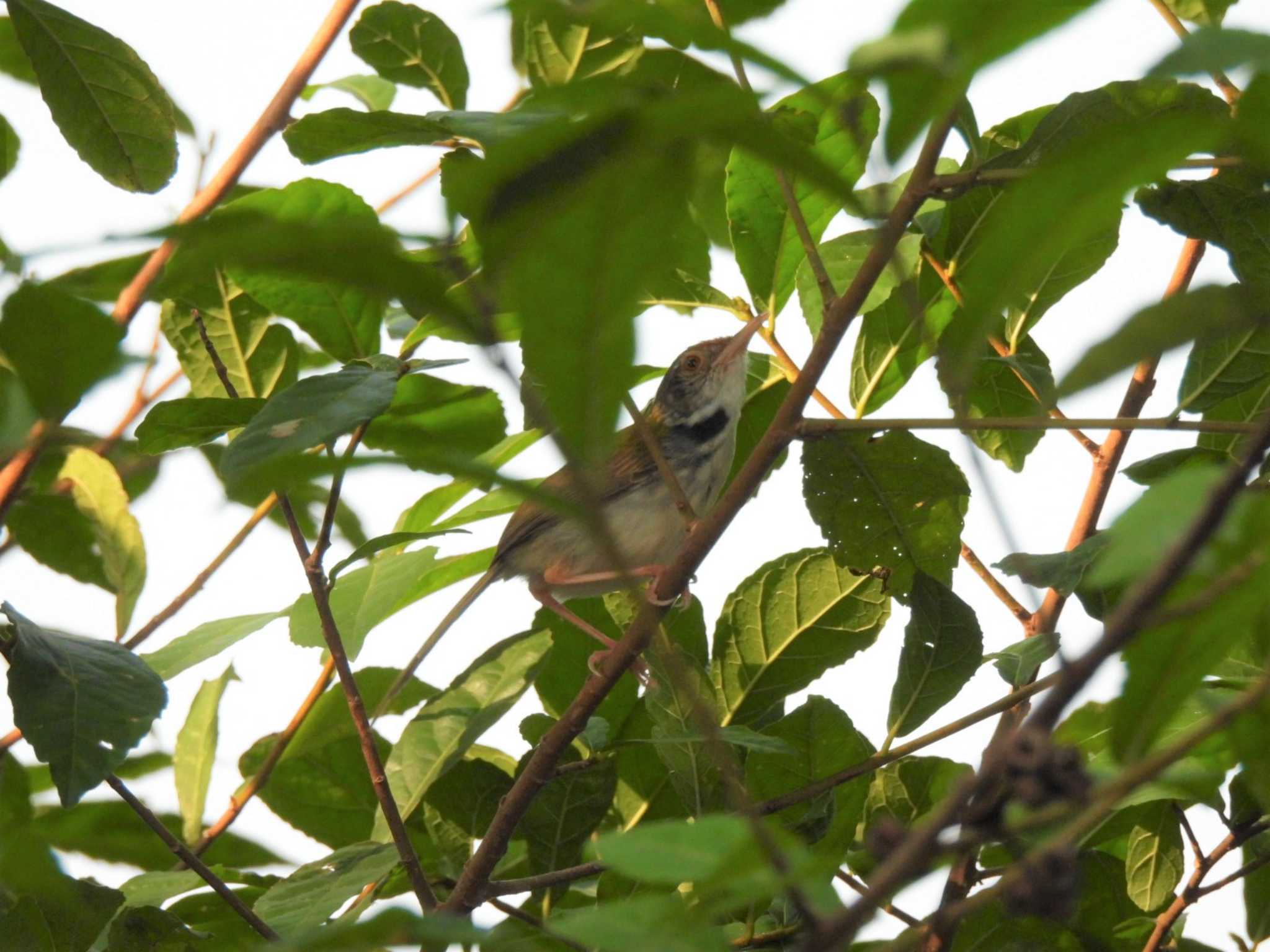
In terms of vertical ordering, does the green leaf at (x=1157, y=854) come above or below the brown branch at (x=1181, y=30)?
below

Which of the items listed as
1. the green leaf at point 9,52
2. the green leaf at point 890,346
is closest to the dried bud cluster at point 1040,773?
the green leaf at point 890,346

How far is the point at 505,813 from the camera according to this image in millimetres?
1938

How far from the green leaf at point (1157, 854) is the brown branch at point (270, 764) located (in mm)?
1604

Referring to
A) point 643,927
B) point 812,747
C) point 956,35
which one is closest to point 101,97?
point 812,747

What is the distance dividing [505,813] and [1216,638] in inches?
47.9

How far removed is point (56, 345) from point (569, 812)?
1.64 m

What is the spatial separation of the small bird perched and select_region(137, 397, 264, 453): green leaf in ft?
6.69

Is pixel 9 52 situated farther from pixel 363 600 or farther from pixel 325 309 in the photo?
pixel 363 600

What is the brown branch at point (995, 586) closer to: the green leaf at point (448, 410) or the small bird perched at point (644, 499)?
the green leaf at point (448, 410)

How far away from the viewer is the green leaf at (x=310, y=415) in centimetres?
161

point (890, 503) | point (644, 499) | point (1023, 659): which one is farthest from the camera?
point (644, 499)

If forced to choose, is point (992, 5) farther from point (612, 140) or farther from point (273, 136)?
point (273, 136)

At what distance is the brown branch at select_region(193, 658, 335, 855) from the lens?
2.77 m

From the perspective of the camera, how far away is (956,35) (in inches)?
35.1
